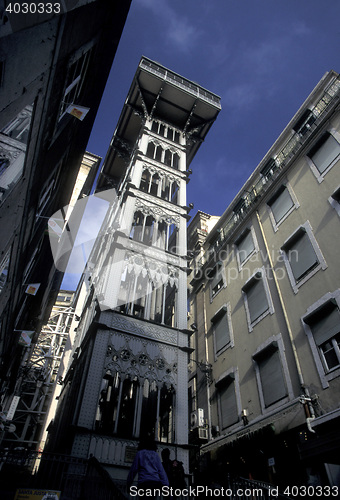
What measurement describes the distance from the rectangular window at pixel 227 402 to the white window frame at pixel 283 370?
7.40 feet

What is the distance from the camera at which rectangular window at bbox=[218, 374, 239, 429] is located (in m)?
16.4

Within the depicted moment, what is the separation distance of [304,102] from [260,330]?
558 inches

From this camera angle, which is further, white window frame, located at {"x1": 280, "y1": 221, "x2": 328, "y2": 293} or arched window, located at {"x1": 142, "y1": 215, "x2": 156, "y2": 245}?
arched window, located at {"x1": 142, "y1": 215, "x2": 156, "y2": 245}

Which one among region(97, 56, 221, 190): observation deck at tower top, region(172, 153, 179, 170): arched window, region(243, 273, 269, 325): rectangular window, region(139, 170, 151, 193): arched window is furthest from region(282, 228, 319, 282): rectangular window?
region(97, 56, 221, 190): observation deck at tower top

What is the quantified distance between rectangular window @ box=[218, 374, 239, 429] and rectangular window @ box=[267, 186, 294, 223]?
358 inches

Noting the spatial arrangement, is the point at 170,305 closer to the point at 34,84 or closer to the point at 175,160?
the point at 34,84

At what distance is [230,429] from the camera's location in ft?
52.5

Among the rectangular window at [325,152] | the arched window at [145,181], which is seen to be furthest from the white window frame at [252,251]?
the arched window at [145,181]

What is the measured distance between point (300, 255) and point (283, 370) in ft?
17.1

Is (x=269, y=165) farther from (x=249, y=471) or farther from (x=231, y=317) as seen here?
(x=249, y=471)

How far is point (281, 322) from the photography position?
14.9 metres

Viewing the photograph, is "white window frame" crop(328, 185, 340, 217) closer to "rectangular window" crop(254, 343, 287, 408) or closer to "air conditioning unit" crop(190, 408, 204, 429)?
"rectangular window" crop(254, 343, 287, 408)

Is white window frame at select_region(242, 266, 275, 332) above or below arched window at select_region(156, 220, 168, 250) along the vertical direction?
below

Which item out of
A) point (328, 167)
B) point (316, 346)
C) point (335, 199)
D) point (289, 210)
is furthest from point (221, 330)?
point (328, 167)
